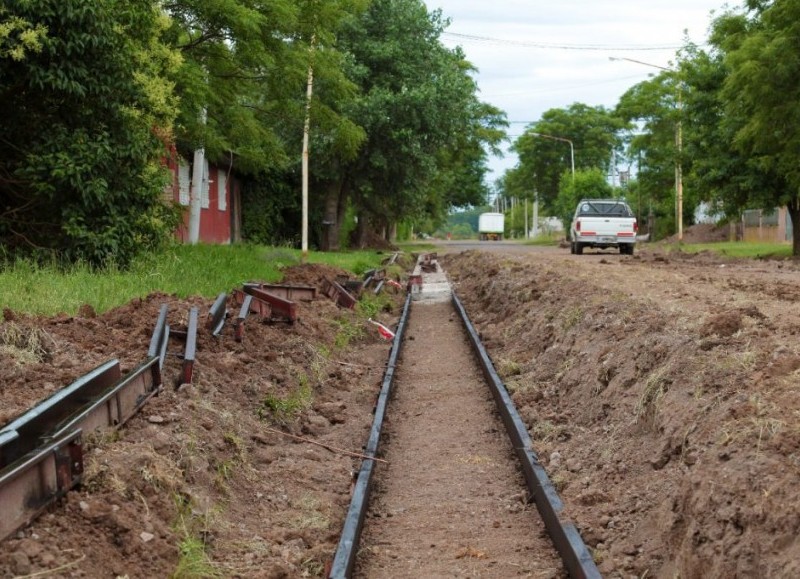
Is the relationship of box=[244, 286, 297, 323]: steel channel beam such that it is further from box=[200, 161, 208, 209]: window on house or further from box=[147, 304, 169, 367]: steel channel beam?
box=[200, 161, 208, 209]: window on house

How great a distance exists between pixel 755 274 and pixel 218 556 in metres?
18.2

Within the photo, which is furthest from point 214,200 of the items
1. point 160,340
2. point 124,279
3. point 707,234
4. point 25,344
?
point 707,234

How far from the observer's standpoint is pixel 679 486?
530 cm

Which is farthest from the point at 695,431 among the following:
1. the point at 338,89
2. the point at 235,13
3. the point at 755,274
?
the point at 338,89

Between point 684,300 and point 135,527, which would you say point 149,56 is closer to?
point 684,300

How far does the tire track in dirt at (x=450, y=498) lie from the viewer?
5.55m

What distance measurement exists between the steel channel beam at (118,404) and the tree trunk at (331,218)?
31543 millimetres

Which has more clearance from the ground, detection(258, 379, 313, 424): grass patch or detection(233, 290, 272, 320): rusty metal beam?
detection(233, 290, 272, 320): rusty metal beam

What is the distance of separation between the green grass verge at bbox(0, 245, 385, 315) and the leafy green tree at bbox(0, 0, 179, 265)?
75 centimetres

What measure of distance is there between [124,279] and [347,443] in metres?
5.87

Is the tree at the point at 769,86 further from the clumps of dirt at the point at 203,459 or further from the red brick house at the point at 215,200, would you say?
the clumps of dirt at the point at 203,459

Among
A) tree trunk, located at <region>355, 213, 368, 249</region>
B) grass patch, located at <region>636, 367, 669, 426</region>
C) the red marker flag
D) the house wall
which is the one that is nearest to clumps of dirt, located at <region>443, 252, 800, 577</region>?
grass patch, located at <region>636, 367, 669, 426</region>

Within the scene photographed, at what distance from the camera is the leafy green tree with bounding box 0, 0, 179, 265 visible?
542 inches

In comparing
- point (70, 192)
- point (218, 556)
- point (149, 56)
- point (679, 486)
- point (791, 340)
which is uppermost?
point (149, 56)
